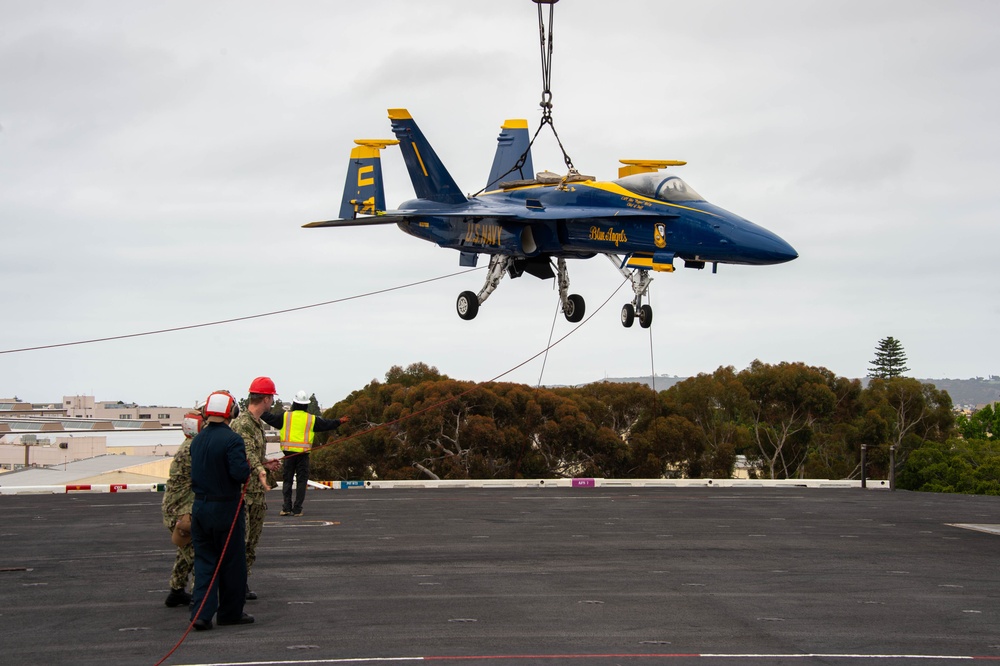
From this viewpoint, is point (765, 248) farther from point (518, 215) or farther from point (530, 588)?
point (530, 588)

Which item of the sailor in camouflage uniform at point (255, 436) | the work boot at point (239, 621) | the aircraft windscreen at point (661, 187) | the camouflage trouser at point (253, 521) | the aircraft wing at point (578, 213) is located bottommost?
the work boot at point (239, 621)

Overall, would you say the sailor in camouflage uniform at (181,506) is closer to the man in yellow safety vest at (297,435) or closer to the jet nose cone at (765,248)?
the man in yellow safety vest at (297,435)

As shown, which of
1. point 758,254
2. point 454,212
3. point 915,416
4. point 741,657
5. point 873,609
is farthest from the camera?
point 915,416

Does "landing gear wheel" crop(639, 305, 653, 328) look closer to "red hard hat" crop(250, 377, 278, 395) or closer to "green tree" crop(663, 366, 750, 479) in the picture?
"red hard hat" crop(250, 377, 278, 395)

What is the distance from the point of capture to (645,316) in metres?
22.5

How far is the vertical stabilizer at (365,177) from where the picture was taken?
30.0m

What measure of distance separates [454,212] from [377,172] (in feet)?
20.5

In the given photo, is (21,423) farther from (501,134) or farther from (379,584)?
(379,584)

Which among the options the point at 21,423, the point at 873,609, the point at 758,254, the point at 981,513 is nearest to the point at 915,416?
the point at 981,513

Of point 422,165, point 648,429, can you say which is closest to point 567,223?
point 422,165

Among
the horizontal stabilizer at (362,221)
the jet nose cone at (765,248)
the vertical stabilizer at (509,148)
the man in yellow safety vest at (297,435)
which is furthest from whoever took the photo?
the vertical stabilizer at (509,148)

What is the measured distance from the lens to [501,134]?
2862 cm

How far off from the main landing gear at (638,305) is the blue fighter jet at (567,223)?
0.02 metres

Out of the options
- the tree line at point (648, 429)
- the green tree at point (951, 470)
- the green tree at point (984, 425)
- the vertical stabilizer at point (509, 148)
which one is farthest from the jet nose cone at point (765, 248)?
the green tree at point (984, 425)
